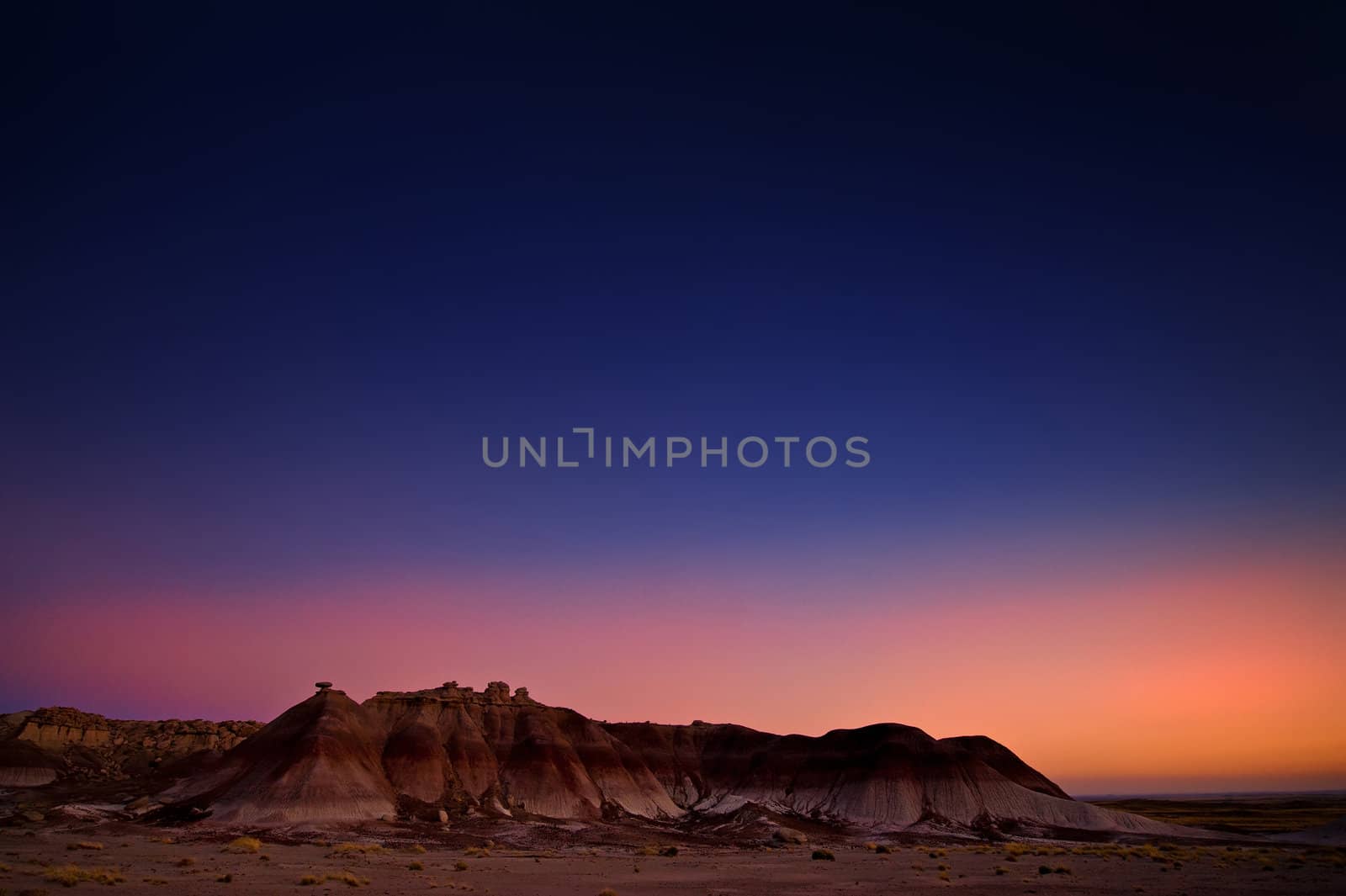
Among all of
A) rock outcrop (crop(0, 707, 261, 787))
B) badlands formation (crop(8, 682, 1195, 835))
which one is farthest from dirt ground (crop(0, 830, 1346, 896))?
rock outcrop (crop(0, 707, 261, 787))

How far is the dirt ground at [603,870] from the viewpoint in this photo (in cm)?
3812

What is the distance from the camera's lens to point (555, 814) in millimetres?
103312

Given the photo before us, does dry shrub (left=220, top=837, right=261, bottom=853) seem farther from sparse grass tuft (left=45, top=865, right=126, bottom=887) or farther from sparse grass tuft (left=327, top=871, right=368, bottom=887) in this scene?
sparse grass tuft (left=327, top=871, right=368, bottom=887)

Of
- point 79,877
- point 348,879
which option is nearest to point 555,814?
point 348,879

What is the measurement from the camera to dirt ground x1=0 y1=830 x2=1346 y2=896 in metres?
38.1

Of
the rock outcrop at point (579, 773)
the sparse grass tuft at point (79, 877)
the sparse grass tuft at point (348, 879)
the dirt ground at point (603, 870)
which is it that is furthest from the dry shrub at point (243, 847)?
the rock outcrop at point (579, 773)

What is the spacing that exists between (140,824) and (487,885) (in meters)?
52.2

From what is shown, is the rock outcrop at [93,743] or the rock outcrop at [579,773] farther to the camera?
the rock outcrop at [93,743]

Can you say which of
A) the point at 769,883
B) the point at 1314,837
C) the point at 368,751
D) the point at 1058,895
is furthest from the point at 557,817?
the point at 1314,837

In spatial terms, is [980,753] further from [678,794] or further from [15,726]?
[15,726]

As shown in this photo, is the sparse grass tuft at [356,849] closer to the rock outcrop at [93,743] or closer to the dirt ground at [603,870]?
the dirt ground at [603,870]

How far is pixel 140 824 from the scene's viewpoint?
75125 mm

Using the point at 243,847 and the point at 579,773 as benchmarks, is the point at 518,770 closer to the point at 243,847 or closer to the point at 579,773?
the point at 579,773

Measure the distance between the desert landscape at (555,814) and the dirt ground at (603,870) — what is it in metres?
0.33
